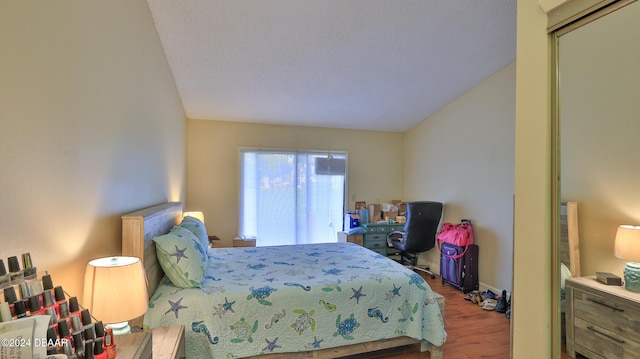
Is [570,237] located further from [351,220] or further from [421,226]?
[351,220]

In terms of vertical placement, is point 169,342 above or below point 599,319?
below

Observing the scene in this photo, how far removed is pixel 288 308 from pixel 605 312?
5.29 ft

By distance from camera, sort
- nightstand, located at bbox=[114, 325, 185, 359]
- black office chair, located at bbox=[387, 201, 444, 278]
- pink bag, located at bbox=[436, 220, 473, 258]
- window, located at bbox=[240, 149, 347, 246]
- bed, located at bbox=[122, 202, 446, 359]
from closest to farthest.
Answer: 1. nightstand, located at bbox=[114, 325, 185, 359]
2. bed, located at bbox=[122, 202, 446, 359]
3. pink bag, located at bbox=[436, 220, 473, 258]
4. black office chair, located at bbox=[387, 201, 444, 278]
5. window, located at bbox=[240, 149, 347, 246]

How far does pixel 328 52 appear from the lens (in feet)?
10.1

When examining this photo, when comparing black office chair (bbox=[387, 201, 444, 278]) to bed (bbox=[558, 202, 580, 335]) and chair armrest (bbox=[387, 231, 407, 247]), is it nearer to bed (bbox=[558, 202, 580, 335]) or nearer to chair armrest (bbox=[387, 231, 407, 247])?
chair armrest (bbox=[387, 231, 407, 247])

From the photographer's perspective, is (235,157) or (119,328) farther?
(235,157)

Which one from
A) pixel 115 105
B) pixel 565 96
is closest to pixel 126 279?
pixel 115 105

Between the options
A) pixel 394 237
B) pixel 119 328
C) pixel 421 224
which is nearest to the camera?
pixel 119 328

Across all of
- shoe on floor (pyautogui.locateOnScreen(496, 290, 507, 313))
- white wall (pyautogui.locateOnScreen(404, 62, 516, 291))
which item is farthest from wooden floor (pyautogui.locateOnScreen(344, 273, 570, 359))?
white wall (pyautogui.locateOnScreen(404, 62, 516, 291))

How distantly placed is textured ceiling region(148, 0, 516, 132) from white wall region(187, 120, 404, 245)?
42cm

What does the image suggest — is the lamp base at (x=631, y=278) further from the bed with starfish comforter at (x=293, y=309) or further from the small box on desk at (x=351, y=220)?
the small box on desk at (x=351, y=220)

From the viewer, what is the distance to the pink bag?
3863mm

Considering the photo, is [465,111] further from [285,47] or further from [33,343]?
[33,343]

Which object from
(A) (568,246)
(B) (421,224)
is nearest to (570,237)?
(A) (568,246)
